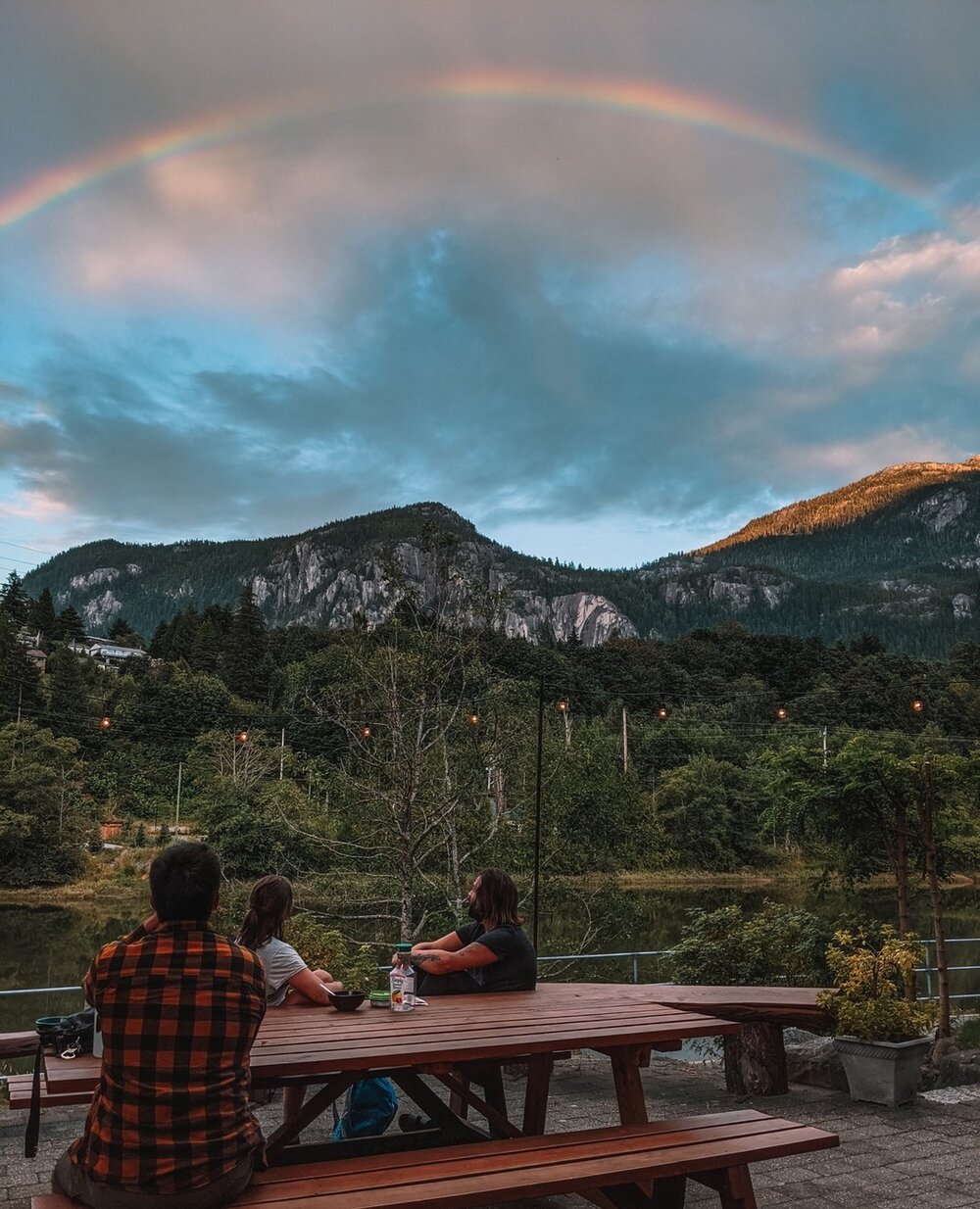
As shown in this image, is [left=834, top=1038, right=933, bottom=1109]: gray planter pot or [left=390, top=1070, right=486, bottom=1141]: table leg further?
[left=834, top=1038, right=933, bottom=1109]: gray planter pot

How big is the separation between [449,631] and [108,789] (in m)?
37.0

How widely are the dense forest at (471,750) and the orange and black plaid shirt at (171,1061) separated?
5144mm

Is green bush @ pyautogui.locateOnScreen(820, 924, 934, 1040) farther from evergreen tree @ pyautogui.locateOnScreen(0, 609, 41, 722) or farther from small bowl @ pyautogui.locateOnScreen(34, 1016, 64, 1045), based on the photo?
evergreen tree @ pyautogui.locateOnScreen(0, 609, 41, 722)

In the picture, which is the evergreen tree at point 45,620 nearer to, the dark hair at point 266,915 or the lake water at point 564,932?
the lake water at point 564,932

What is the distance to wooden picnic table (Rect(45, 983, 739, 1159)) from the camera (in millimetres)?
2910

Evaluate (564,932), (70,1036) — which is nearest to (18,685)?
(564,932)

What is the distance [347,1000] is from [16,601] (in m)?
84.4

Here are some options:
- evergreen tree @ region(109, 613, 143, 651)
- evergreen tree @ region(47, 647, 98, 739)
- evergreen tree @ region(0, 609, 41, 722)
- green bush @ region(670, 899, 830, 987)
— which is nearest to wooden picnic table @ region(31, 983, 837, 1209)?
green bush @ region(670, 899, 830, 987)

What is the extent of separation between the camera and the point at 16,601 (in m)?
79.6

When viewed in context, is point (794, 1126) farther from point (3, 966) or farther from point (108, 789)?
point (108, 789)

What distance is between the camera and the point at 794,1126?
3.08 meters

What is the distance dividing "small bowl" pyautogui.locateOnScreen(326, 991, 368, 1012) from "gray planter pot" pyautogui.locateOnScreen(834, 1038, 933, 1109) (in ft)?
8.96

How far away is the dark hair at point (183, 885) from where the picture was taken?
7.94 ft

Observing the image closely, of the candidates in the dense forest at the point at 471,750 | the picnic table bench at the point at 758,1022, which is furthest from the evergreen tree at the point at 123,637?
the picnic table bench at the point at 758,1022
